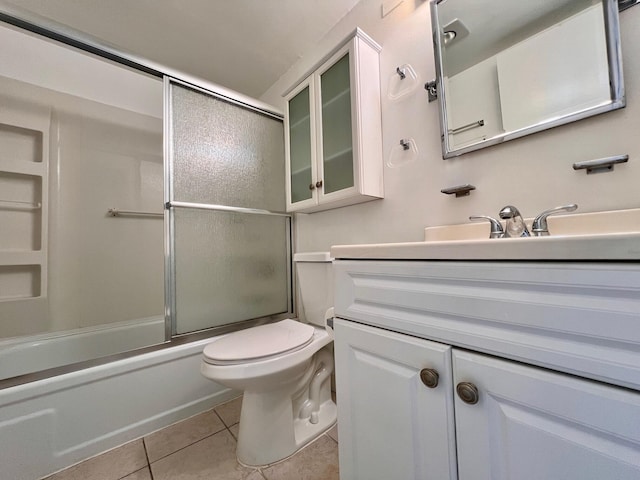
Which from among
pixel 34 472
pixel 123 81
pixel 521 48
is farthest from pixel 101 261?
pixel 521 48

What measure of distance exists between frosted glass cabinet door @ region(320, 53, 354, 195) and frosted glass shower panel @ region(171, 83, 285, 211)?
0.54 meters

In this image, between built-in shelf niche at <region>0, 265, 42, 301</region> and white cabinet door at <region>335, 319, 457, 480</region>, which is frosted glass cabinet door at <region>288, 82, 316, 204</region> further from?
built-in shelf niche at <region>0, 265, 42, 301</region>

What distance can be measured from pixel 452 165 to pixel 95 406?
1.77 m

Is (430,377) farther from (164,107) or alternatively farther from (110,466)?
(164,107)

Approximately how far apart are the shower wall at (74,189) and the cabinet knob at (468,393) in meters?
1.87

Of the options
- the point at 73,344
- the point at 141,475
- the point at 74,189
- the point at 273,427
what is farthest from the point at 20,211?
the point at 273,427

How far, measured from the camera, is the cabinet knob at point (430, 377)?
1.64 feet

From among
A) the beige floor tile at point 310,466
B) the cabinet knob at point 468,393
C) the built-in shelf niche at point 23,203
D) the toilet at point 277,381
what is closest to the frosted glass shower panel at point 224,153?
the toilet at point 277,381

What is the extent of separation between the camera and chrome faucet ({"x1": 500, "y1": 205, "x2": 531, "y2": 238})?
714 millimetres

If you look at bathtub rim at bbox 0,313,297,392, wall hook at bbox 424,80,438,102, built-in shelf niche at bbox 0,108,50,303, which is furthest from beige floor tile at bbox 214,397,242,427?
wall hook at bbox 424,80,438,102

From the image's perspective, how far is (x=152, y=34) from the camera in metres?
1.52

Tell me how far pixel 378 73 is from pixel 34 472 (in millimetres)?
2171

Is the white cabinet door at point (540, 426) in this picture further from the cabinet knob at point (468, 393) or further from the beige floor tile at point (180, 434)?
the beige floor tile at point (180, 434)

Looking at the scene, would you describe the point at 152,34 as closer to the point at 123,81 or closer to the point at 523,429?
the point at 123,81
